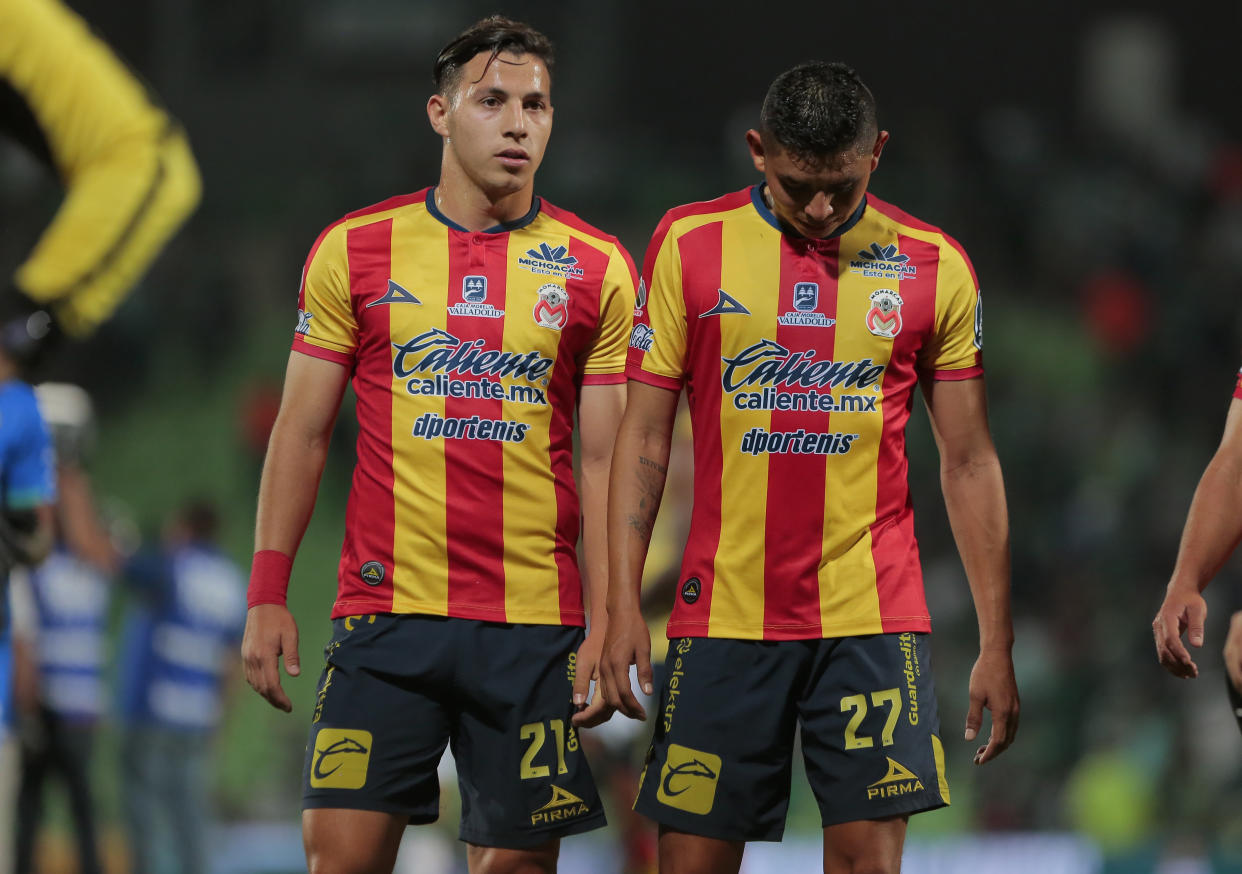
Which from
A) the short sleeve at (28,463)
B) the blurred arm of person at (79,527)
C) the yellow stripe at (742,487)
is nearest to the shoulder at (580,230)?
the yellow stripe at (742,487)

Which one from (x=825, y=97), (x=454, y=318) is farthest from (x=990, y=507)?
(x=454, y=318)

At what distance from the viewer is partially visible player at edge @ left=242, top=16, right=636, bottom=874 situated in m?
3.69

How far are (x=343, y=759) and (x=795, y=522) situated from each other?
1.10 metres

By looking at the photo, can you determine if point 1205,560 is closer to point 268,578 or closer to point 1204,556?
point 1204,556

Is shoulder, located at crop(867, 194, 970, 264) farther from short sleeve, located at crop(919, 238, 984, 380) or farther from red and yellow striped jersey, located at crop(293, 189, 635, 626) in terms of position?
red and yellow striped jersey, located at crop(293, 189, 635, 626)

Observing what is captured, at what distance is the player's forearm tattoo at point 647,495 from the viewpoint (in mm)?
3625

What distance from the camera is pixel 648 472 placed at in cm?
364

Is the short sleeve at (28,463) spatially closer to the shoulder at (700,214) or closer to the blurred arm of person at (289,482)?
the blurred arm of person at (289,482)

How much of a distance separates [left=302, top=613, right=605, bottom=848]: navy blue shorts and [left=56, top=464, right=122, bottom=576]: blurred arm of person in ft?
13.8

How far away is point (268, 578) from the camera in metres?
3.74

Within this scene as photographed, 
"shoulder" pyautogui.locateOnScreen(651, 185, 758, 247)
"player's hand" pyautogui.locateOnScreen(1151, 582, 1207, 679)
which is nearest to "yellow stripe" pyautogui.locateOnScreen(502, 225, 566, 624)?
"shoulder" pyautogui.locateOnScreen(651, 185, 758, 247)

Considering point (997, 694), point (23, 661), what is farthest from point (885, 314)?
point (23, 661)

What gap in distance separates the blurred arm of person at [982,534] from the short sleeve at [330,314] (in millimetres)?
1318

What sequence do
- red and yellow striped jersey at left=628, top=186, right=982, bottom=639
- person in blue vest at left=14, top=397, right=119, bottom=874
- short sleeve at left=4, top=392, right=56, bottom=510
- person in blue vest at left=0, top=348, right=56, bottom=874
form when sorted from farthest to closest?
person in blue vest at left=14, top=397, right=119, bottom=874 < short sleeve at left=4, top=392, right=56, bottom=510 < person in blue vest at left=0, top=348, right=56, bottom=874 < red and yellow striped jersey at left=628, top=186, right=982, bottom=639
